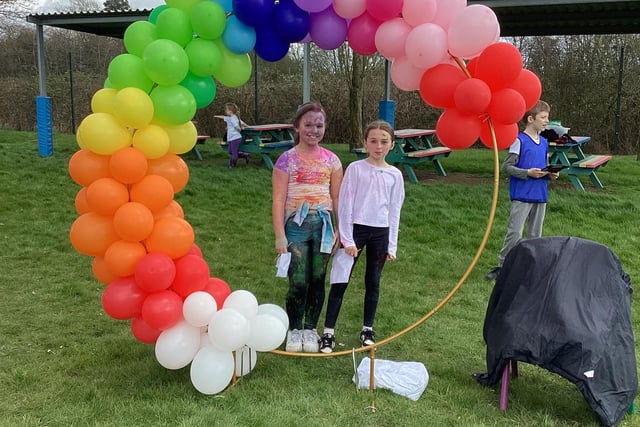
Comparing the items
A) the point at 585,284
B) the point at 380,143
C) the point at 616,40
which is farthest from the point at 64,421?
the point at 616,40

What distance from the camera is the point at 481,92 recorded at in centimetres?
290

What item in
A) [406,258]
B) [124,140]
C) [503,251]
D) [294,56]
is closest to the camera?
[124,140]

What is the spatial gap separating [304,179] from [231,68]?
72 centimetres

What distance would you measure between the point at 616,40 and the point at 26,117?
51.2 ft

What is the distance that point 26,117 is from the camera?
16781 mm

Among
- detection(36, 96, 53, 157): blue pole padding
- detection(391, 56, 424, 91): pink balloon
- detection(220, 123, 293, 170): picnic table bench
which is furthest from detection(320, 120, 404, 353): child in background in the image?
detection(36, 96, 53, 157): blue pole padding

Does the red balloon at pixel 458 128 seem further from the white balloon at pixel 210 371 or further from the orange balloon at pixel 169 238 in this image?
Answer: the white balloon at pixel 210 371

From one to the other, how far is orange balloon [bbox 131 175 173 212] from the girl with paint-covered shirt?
0.63 m

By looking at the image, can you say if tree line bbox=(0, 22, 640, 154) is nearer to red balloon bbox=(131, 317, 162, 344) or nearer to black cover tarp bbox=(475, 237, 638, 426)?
black cover tarp bbox=(475, 237, 638, 426)

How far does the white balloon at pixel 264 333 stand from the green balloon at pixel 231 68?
4.27ft

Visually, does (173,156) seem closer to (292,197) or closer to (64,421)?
(292,197)

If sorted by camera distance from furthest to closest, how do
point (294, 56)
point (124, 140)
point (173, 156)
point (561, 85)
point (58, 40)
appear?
1. point (58, 40)
2. point (294, 56)
3. point (561, 85)
4. point (173, 156)
5. point (124, 140)

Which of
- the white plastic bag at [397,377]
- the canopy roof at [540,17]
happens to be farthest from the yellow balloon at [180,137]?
the canopy roof at [540,17]

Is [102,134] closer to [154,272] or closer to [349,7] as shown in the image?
[154,272]
